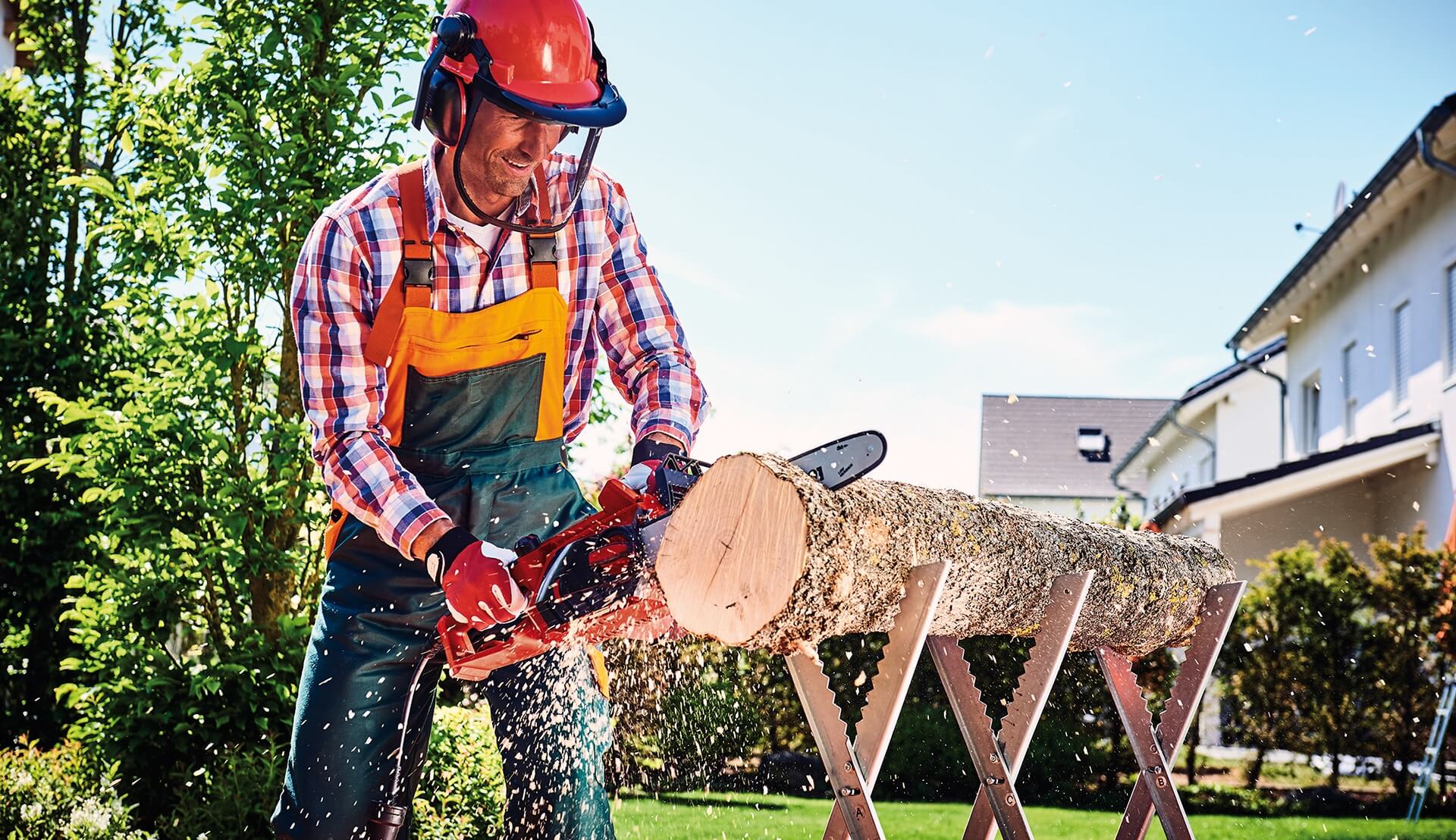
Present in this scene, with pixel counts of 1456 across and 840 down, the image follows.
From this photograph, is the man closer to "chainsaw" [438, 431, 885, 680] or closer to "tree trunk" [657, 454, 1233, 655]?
"chainsaw" [438, 431, 885, 680]

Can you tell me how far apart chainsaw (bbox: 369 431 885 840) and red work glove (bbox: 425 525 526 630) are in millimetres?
30

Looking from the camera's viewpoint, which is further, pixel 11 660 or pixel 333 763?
pixel 11 660

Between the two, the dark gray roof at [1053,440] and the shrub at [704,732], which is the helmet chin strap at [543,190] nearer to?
the shrub at [704,732]

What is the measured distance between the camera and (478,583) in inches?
78.7

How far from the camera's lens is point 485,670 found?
7.48ft

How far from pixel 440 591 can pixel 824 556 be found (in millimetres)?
712

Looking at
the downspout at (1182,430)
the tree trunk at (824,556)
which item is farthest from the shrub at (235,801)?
the downspout at (1182,430)

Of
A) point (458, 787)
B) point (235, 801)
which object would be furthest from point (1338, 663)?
point (235, 801)

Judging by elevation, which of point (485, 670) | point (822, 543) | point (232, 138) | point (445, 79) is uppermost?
point (232, 138)

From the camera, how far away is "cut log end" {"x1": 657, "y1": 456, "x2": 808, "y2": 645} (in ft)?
6.92

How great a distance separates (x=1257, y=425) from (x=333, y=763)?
59.7 ft

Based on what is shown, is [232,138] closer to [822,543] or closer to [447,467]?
[447,467]

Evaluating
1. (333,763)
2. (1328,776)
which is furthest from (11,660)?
(1328,776)

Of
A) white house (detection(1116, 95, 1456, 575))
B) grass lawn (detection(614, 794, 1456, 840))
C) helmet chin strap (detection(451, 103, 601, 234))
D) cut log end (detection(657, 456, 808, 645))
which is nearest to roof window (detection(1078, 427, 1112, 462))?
white house (detection(1116, 95, 1456, 575))
